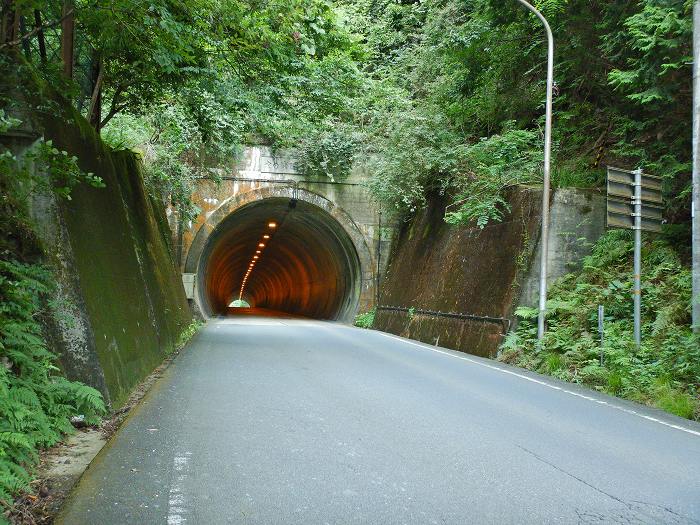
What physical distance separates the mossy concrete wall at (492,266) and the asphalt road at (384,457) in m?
5.03

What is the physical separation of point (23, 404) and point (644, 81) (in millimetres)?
10921

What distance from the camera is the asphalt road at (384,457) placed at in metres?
3.70

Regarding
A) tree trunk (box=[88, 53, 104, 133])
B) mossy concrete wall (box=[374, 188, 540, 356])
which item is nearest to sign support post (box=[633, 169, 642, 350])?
mossy concrete wall (box=[374, 188, 540, 356])

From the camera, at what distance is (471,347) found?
45.5ft

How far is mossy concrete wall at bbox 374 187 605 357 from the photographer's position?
13375 millimetres

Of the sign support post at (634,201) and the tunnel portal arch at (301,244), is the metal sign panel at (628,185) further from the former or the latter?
the tunnel portal arch at (301,244)

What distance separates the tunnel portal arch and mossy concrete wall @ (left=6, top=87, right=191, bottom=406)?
528 inches

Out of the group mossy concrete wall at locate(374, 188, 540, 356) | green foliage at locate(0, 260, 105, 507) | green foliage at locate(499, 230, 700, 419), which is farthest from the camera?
mossy concrete wall at locate(374, 188, 540, 356)

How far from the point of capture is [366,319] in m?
23.7

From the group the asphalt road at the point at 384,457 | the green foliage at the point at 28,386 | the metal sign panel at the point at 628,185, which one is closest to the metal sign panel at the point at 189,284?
the asphalt road at the point at 384,457

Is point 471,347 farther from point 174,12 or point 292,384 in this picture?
point 174,12

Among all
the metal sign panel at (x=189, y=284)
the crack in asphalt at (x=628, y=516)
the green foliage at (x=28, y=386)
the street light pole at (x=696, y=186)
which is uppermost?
the street light pole at (x=696, y=186)

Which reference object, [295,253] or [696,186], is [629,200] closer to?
[696,186]

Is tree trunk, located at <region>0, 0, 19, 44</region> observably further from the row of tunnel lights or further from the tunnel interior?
the row of tunnel lights
